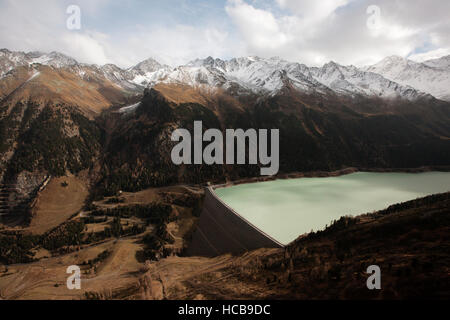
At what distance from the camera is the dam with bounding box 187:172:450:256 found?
28.9m

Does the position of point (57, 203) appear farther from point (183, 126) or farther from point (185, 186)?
point (183, 126)

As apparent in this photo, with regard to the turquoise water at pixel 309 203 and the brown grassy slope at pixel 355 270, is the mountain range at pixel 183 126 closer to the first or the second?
the turquoise water at pixel 309 203

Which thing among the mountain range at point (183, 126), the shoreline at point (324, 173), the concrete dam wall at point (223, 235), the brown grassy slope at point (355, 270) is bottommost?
the concrete dam wall at point (223, 235)

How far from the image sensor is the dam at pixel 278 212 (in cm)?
2892

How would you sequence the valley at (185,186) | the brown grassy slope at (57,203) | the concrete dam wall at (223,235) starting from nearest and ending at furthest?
the valley at (185,186) < the concrete dam wall at (223,235) < the brown grassy slope at (57,203)

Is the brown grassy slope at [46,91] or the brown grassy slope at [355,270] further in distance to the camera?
the brown grassy slope at [46,91]

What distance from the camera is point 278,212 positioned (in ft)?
121

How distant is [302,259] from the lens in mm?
16188

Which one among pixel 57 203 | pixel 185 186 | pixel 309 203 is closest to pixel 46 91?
pixel 57 203

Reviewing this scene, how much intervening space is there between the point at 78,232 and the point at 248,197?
3998 cm

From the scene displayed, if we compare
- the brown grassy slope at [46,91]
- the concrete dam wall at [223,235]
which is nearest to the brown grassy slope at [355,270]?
the concrete dam wall at [223,235]

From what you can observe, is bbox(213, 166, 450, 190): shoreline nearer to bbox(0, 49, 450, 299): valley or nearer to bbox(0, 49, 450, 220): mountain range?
bbox(0, 49, 450, 299): valley

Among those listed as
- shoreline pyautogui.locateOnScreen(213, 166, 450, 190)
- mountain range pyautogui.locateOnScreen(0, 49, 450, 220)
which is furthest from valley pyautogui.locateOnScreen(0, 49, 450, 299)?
shoreline pyautogui.locateOnScreen(213, 166, 450, 190)

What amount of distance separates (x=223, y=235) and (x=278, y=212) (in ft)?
35.5
